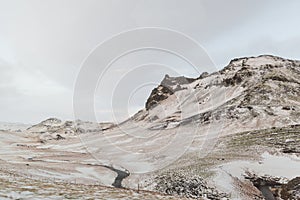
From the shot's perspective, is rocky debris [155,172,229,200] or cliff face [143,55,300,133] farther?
cliff face [143,55,300,133]

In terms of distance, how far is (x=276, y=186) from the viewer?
37625 mm

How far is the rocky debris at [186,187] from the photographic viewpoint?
35.2 meters

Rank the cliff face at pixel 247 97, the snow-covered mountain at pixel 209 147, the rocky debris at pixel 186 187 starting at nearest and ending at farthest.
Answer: the rocky debris at pixel 186 187 < the snow-covered mountain at pixel 209 147 < the cliff face at pixel 247 97

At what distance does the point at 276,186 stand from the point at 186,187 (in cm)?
1196

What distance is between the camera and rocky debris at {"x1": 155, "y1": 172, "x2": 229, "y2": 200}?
35.2 meters

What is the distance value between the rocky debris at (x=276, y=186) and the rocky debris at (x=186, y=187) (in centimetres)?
620

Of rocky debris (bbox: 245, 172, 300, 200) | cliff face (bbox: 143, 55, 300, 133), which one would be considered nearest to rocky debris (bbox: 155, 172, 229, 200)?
rocky debris (bbox: 245, 172, 300, 200)

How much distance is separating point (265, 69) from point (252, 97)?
3448 cm

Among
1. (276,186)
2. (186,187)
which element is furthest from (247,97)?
(186,187)

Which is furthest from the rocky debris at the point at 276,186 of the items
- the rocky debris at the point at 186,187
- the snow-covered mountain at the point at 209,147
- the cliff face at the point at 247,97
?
the cliff face at the point at 247,97

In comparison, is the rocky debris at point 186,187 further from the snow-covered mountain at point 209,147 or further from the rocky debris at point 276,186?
the rocky debris at point 276,186

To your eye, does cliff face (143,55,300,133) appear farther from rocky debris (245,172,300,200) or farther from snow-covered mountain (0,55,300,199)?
rocky debris (245,172,300,200)

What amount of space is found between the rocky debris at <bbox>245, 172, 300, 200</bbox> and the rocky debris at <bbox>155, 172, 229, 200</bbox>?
620 centimetres

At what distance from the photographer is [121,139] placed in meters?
125
